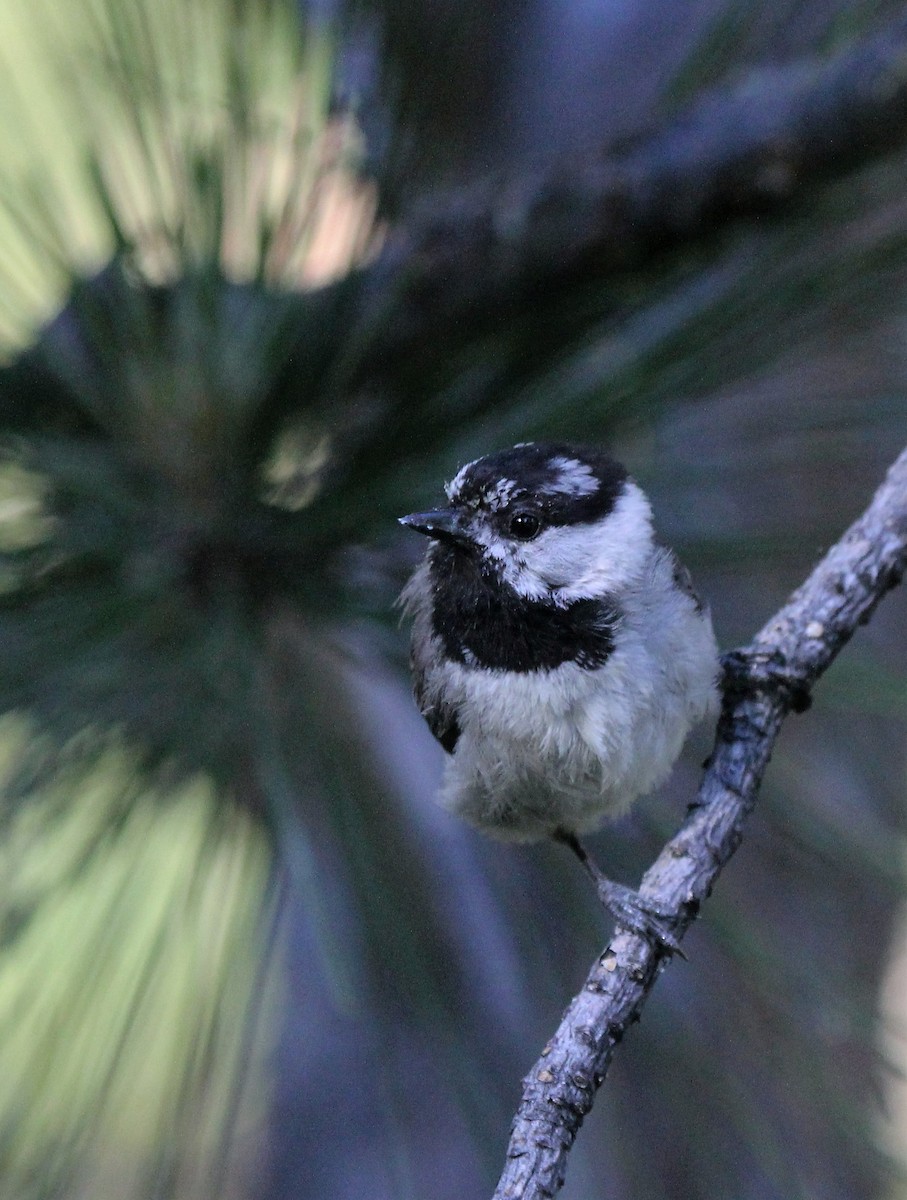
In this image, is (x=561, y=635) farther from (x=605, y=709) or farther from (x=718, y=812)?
(x=718, y=812)

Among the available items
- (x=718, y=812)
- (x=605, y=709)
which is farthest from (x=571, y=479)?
(x=718, y=812)

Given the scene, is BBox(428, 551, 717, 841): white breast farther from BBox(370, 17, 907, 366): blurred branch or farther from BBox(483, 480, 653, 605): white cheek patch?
BBox(370, 17, 907, 366): blurred branch

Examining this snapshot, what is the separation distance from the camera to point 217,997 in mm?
987

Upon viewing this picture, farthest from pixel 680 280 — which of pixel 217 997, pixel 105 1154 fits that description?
pixel 105 1154

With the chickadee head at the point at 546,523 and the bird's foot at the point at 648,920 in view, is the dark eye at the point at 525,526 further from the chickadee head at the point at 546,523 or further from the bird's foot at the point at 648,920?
the bird's foot at the point at 648,920

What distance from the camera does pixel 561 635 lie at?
1.20 metres

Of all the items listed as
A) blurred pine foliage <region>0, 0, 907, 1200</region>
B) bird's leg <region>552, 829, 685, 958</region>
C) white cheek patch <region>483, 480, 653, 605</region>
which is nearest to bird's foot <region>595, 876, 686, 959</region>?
bird's leg <region>552, 829, 685, 958</region>

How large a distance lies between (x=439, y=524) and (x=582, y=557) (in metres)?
0.18

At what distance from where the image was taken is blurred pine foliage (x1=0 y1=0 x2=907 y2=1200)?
986 millimetres

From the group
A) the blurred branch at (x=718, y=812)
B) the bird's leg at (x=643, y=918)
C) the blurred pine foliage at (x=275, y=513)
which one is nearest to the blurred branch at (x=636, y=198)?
the blurred pine foliage at (x=275, y=513)

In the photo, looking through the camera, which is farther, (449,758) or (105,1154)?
(449,758)

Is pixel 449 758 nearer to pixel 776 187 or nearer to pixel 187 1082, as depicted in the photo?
pixel 187 1082

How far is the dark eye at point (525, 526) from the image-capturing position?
1.20 metres

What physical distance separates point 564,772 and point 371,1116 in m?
0.80
